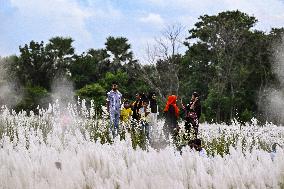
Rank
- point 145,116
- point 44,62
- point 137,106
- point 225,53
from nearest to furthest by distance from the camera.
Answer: point 145,116, point 137,106, point 225,53, point 44,62

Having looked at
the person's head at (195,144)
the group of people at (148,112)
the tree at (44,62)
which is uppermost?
the tree at (44,62)

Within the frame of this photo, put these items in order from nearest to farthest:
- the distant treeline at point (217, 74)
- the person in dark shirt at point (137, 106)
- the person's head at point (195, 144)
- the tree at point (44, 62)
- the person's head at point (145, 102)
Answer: the person's head at point (195, 144)
the person's head at point (145, 102)
the person in dark shirt at point (137, 106)
the distant treeline at point (217, 74)
the tree at point (44, 62)

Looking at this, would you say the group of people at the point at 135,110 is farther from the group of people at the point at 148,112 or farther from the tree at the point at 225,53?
the tree at the point at 225,53

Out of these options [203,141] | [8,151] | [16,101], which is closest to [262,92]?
[16,101]

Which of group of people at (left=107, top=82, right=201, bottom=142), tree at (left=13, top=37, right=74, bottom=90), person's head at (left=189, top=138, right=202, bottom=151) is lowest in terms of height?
person's head at (left=189, top=138, right=202, bottom=151)

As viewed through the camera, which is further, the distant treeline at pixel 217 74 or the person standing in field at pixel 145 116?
the distant treeline at pixel 217 74

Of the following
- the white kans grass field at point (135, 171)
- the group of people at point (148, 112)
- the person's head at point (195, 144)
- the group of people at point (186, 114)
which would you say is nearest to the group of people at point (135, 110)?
the group of people at point (148, 112)

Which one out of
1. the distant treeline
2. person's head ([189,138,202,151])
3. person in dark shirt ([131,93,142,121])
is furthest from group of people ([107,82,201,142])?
the distant treeline

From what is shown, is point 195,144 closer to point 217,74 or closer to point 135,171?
point 135,171

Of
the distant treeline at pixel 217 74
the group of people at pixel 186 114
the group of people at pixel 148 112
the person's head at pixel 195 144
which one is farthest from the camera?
the distant treeline at pixel 217 74

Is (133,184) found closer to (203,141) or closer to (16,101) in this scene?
(203,141)

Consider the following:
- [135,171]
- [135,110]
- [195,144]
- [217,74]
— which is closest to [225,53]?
[217,74]

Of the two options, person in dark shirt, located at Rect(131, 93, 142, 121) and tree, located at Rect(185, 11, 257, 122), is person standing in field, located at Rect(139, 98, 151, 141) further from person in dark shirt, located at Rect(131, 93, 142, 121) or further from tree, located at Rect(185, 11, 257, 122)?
tree, located at Rect(185, 11, 257, 122)

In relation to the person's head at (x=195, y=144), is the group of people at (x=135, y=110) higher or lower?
higher
